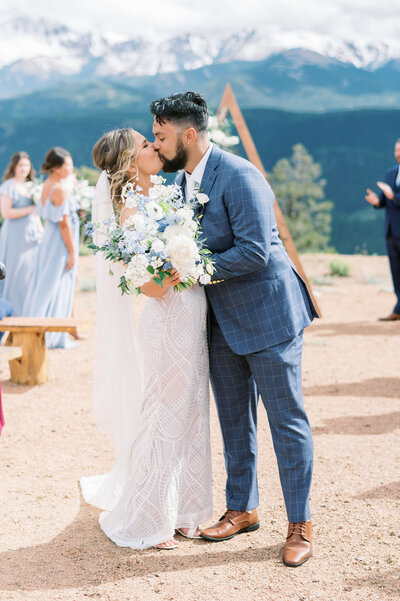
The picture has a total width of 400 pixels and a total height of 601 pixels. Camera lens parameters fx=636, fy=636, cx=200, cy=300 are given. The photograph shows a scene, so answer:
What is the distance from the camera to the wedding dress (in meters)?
3.04

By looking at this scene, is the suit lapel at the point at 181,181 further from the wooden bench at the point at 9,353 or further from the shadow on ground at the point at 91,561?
the wooden bench at the point at 9,353

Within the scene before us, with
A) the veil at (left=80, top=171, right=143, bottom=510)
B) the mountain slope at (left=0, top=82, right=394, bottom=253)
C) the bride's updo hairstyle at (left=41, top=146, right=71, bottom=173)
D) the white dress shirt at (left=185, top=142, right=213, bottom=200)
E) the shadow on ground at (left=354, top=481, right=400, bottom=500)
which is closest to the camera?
the white dress shirt at (left=185, top=142, right=213, bottom=200)

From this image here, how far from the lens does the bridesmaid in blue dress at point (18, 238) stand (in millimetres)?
7633

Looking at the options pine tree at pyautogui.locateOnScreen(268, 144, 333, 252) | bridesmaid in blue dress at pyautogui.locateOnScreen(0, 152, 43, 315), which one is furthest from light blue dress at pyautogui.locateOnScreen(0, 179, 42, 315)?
pine tree at pyautogui.locateOnScreen(268, 144, 333, 252)

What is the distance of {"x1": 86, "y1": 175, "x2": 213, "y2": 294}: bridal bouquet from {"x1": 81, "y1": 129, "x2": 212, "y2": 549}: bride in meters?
0.24

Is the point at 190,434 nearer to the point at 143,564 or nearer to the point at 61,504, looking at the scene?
the point at 143,564

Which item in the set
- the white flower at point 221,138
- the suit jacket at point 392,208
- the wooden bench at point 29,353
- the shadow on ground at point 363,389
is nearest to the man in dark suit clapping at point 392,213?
the suit jacket at point 392,208

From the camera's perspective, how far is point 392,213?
8.99m

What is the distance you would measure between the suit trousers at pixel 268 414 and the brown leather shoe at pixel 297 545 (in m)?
0.04

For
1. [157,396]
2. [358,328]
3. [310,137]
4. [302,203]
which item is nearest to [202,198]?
[157,396]

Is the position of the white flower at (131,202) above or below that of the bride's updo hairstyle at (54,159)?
below

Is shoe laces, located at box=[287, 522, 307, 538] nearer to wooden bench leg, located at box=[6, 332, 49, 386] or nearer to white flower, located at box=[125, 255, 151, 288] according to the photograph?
white flower, located at box=[125, 255, 151, 288]

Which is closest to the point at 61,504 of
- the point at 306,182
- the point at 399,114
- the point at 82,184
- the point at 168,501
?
the point at 168,501

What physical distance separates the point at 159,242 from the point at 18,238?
5.53 metres
